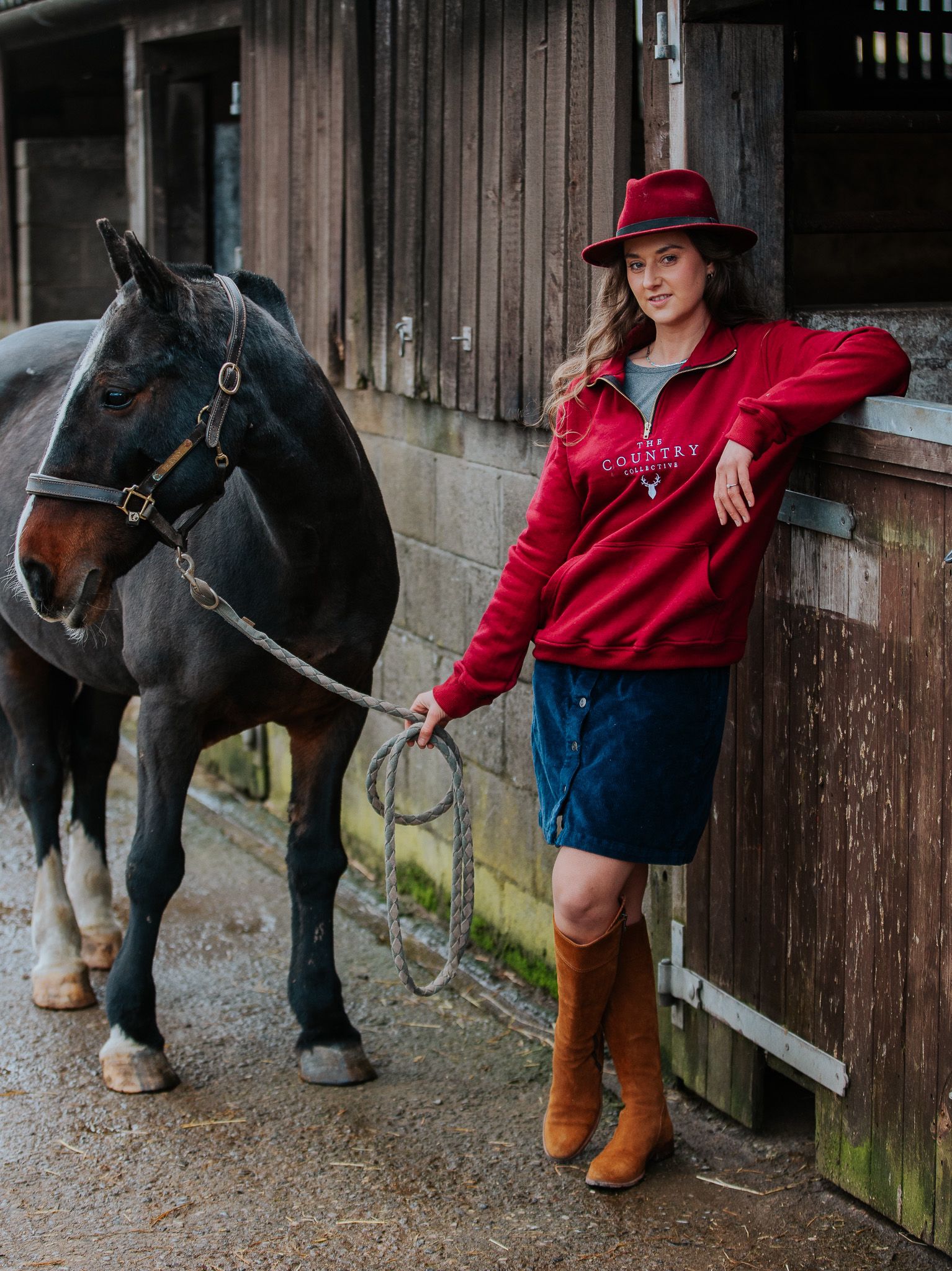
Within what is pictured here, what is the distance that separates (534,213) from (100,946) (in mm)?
2405

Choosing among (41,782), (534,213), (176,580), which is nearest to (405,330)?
(534,213)

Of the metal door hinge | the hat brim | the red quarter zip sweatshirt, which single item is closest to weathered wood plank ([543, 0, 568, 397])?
the metal door hinge

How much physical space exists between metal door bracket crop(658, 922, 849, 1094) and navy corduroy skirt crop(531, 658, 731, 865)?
0.50 metres

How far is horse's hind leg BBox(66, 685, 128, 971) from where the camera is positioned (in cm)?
433

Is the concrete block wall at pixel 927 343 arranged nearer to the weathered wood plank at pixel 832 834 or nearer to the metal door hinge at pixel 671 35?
the metal door hinge at pixel 671 35

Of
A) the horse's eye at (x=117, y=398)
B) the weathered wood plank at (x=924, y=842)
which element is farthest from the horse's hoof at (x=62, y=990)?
the weathered wood plank at (x=924, y=842)

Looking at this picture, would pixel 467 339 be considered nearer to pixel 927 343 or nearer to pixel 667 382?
pixel 927 343

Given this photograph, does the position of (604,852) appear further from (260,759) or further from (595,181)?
(260,759)

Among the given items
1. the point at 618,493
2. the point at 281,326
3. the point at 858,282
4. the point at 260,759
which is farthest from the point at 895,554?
the point at 260,759

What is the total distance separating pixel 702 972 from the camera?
326 cm

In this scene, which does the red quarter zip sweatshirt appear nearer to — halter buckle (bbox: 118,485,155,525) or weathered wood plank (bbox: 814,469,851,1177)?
weathered wood plank (bbox: 814,469,851,1177)

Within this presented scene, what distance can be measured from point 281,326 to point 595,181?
81cm

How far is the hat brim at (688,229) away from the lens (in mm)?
2623

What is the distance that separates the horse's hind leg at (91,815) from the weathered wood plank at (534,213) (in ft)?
5.30
